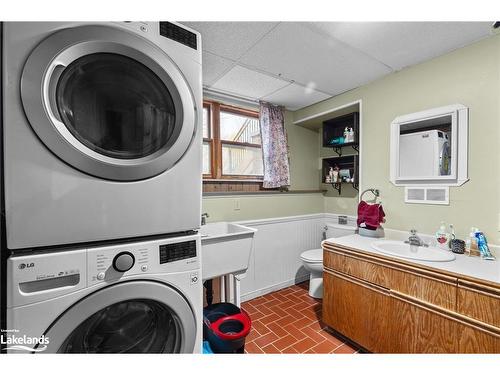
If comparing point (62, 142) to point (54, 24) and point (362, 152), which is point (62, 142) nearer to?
point (54, 24)

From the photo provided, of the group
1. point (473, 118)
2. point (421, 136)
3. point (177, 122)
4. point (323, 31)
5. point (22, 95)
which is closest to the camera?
point (22, 95)

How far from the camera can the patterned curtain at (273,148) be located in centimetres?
249

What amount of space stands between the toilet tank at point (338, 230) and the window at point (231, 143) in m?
1.04

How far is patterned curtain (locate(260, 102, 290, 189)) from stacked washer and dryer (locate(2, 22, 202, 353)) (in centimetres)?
162

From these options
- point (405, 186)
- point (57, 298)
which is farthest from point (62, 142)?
point (405, 186)

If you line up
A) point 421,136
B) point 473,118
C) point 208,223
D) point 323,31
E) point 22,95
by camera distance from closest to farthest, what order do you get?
point 22,95
point 323,31
point 473,118
point 421,136
point 208,223

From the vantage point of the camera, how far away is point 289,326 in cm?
188

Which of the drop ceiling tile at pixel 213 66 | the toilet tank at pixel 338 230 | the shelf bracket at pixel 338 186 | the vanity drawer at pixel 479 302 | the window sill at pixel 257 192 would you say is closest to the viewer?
the vanity drawer at pixel 479 302

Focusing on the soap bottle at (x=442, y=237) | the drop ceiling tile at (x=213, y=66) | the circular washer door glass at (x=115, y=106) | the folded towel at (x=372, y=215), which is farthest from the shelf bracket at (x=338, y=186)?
the circular washer door glass at (x=115, y=106)

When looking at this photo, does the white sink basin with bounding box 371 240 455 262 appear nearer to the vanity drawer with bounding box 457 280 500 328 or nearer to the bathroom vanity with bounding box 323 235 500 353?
the bathroom vanity with bounding box 323 235 500 353

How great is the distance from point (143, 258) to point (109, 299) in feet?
0.52

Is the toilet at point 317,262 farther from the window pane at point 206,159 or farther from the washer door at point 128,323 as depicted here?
the washer door at point 128,323
